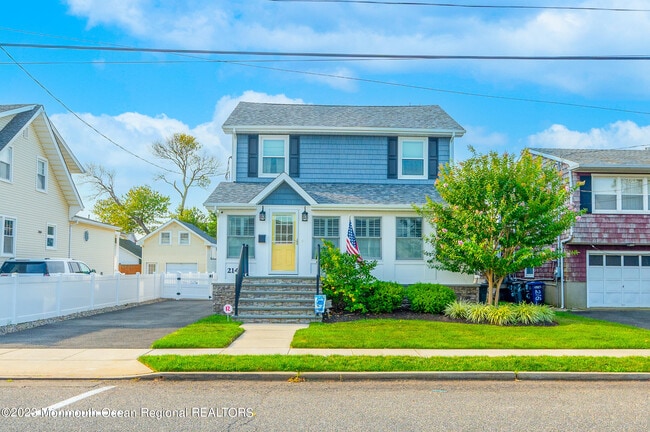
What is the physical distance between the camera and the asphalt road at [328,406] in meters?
6.17

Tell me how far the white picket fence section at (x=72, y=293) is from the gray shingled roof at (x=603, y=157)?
53.1ft

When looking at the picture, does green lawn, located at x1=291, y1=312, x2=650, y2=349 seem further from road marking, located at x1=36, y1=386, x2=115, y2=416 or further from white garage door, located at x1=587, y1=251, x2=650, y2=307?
white garage door, located at x1=587, y1=251, x2=650, y2=307

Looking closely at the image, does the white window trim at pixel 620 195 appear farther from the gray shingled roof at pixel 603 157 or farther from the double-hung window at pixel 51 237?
the double-hung window at pixel 51 237

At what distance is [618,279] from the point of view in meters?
21.1

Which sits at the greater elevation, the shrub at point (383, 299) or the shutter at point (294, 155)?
the shutter at point (294, 155)

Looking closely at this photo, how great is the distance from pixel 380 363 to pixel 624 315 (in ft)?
42.4

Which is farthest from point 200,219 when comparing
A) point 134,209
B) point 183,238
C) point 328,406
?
point 328,406

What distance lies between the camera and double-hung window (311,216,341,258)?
1788 centimetres

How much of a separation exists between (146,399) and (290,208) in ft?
35.4

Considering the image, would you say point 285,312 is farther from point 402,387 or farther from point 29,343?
point 402,387

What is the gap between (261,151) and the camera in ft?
64.0

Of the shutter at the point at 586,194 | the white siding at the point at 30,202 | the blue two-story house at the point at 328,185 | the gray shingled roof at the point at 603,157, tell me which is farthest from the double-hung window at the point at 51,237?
the shutter at the point at 586,194

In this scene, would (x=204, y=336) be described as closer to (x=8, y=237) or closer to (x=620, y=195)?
(x=8, y=237)

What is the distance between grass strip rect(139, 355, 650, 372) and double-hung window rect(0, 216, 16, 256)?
13365 millimetres
